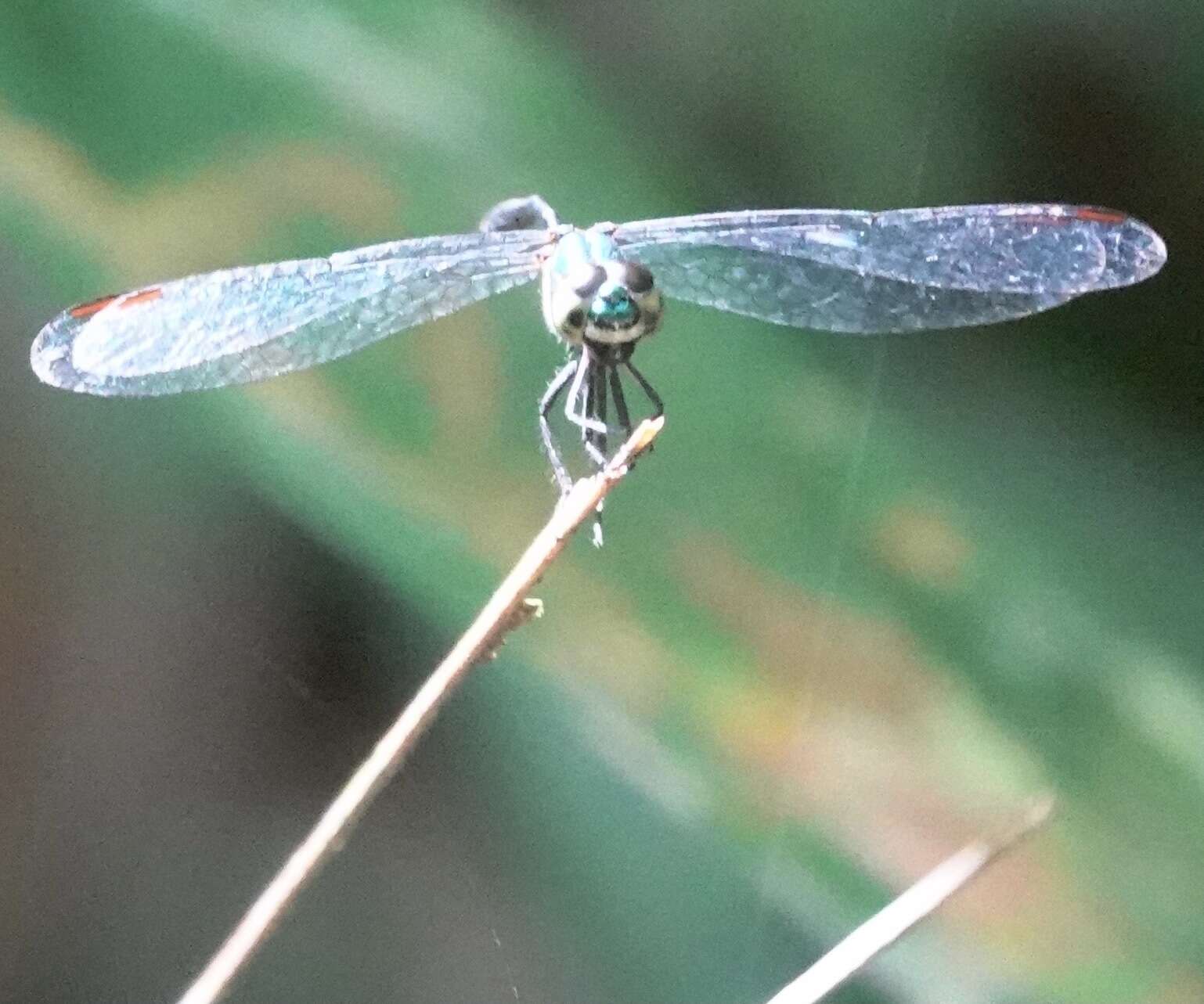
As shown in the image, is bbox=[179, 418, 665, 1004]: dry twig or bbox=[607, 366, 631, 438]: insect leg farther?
bbox=[607, 366, 631, 438]: insect leg

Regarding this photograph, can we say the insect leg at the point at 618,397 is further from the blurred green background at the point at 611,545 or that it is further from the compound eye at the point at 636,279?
the blurred green background at the point at 611,545

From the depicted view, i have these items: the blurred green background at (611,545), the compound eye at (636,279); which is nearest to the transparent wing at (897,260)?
the compound eye at (636,279)

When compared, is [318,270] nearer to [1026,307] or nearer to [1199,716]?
[1026,307]

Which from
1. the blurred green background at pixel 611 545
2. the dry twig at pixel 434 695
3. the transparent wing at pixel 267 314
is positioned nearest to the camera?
the dry twig at pixel 434 695

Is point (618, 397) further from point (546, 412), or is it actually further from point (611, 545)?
point (611, 545)

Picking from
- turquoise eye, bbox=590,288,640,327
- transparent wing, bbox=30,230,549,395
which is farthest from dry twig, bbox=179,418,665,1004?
transparent wing, bbox=30,230,549,395

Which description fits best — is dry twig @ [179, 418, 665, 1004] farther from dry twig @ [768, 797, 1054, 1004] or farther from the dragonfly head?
dry twig @ [768, 797, 1054, 1004]
